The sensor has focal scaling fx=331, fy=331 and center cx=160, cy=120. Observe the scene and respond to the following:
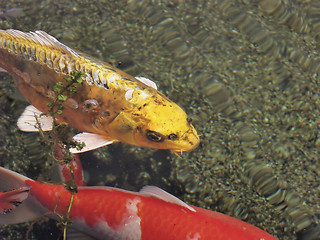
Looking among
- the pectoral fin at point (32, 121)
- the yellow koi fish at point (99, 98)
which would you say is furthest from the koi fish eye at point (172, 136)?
the pectoral fin at point (32, 121)

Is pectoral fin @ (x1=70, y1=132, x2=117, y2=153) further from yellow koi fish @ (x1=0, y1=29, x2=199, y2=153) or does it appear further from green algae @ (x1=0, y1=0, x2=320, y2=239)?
green algae @ (x1=0, y1=0, x2=320, y2=239)

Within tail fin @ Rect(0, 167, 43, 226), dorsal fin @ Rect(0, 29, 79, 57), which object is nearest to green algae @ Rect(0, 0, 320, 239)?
tail fin @ Rect(0, 167, 43, 226)

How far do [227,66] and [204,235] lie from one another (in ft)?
7.83

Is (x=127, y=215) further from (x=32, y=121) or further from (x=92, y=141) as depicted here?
(x=32, y=121)

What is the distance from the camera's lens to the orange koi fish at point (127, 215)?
2.97 meters

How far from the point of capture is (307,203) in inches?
146

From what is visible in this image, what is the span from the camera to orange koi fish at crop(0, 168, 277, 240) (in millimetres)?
2975

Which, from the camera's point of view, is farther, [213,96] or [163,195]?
[213,96]

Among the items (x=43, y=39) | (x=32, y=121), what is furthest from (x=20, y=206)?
(x=43, y=39)

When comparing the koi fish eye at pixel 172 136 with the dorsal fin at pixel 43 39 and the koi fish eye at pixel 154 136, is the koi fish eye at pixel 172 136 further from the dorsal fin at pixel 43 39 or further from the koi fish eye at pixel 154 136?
the dorsal fin at pixel 43 39

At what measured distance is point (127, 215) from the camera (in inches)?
122

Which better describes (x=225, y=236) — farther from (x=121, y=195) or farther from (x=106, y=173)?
(x=106, y=173)

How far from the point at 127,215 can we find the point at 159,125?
906 millimetres

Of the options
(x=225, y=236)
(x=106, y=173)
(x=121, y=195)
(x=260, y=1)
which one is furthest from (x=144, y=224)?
(x=260, y=1)
